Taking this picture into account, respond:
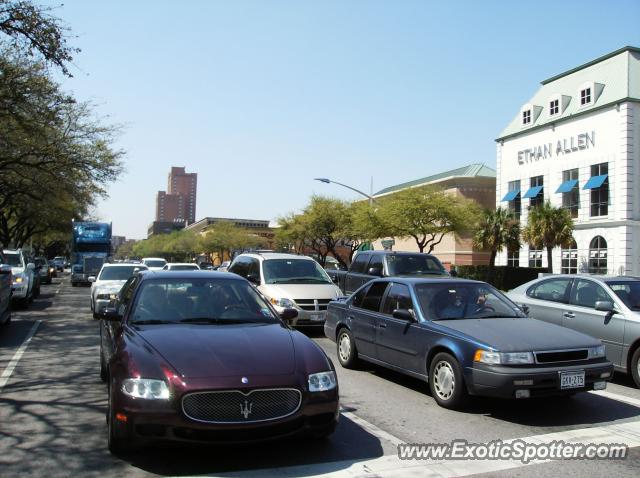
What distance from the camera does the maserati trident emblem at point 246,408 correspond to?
430 centimetres

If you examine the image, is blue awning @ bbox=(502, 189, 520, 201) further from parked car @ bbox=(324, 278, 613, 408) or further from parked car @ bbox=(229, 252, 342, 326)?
parked car @ bbox=(324, 278, 613, 408)

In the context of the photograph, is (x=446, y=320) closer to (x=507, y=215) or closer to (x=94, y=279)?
(x=94, y=279)

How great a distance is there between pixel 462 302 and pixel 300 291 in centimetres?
541

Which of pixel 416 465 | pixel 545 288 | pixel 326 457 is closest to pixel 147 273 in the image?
pixel 326 457

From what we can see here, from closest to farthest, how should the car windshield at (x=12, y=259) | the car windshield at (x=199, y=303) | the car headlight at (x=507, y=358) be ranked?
the car windshield at (x=199, y=303), the car headlight at (x=507, y=358), the car windshield at (x=12, y=259)

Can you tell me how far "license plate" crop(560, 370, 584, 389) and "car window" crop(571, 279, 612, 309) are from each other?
297 centimetres

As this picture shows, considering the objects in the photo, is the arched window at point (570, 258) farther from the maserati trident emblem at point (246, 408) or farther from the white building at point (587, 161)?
the maserati trident emblem at point (246, 408)

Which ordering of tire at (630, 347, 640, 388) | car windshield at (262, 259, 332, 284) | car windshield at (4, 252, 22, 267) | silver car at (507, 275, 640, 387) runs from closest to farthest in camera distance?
tire at (630, 347, 640, 388) < silver car at (507, 275, 640, 387) < car windshield at (262, 259, 332, 284) < car windshield at (4, 252, 22, 267)

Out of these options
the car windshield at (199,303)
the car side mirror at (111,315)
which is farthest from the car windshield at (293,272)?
the car side mirror at (111,315)

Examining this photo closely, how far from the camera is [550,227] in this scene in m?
36.1

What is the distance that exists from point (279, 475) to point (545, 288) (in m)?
7.06

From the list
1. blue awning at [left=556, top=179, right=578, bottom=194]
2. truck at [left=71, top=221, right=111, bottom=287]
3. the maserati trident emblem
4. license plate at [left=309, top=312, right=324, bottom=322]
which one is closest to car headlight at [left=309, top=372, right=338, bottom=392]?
the maserati trident emblem

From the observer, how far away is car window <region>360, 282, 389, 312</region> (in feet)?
27.4

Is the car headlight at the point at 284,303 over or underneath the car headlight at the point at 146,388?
over
